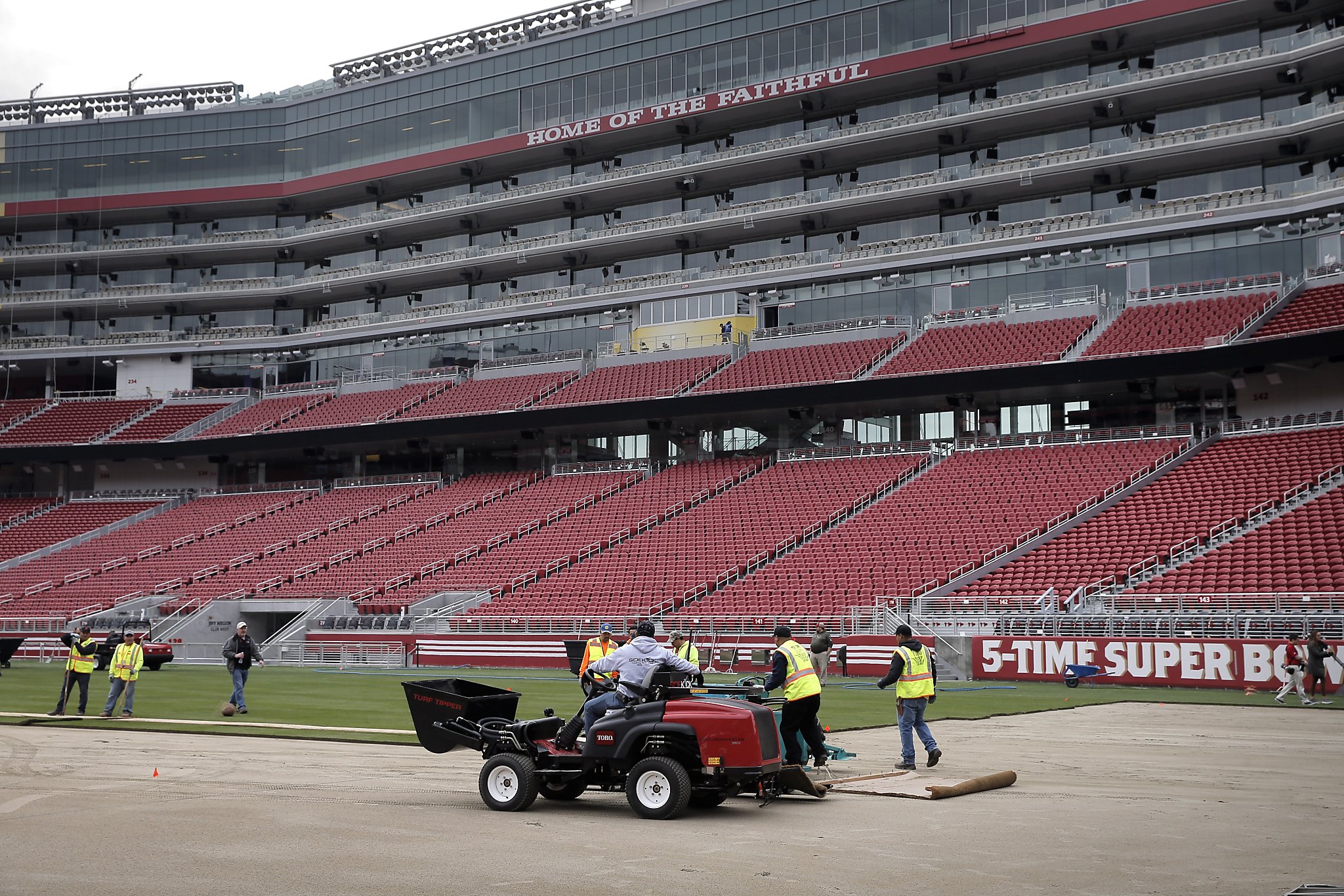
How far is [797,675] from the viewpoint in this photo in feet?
44.9

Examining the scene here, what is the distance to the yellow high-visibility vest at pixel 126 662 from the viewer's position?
2233cm

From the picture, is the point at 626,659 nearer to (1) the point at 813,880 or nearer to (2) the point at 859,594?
(1) the point at 813,880

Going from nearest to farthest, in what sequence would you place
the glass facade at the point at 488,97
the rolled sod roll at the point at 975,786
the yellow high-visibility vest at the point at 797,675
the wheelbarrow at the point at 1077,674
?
the rolled sod roll at the point at 975,786
the yellow high-visibility vest at the point at 797,675
the wheelbarrow at the point at 1077,674
the glass facade at the point at 488,97

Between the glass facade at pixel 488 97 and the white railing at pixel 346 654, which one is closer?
the white railing at pixel 346 654

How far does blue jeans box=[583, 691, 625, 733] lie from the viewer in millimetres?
12625

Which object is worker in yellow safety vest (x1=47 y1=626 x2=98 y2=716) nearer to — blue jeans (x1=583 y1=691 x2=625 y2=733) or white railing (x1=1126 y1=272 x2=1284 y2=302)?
blue jeans (x1=583 y1=691 x2=625 y2=733)

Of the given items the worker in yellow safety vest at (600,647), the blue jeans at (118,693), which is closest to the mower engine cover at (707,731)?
the worker in yellow safety vest at (600,647)

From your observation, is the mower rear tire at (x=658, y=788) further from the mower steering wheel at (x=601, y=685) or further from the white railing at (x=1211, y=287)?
the white railing at (x=1211, y=287)

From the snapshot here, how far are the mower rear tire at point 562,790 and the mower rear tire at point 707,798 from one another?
1.13 m

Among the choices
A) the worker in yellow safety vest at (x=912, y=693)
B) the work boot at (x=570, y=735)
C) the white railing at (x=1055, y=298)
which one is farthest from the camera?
the white railing at (x=1055, y=298)

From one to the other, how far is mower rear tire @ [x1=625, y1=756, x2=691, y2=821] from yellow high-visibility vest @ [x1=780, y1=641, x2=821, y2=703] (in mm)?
1928

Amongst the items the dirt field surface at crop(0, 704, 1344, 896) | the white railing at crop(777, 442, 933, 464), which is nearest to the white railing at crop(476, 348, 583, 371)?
the white railing at crop(777, 442, 933, 464)

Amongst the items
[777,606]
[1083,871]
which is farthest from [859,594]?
[1083,871]

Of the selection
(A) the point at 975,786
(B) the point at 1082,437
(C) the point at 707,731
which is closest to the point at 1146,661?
(B) the point at 1082,437
